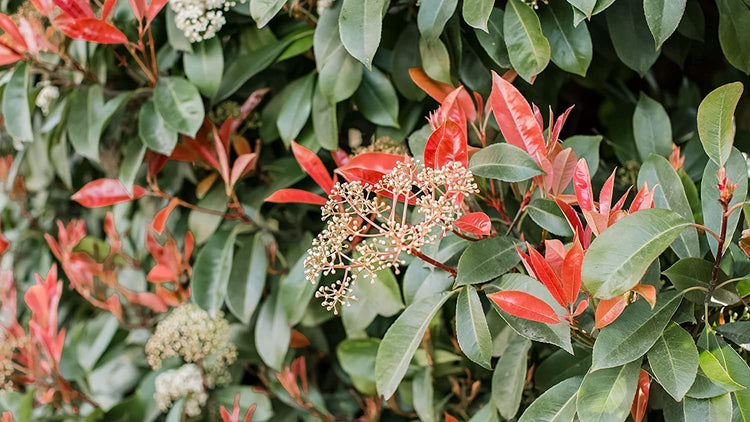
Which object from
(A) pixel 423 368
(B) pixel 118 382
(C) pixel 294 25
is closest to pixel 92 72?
(C) pixel 294 25

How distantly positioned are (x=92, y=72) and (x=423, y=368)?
705mm

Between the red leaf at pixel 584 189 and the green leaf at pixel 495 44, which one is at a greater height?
the green leaf at pixel 495 44

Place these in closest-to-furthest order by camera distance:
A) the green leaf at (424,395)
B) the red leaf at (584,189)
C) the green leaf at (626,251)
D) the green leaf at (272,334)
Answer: the green leaf at (626,251) < the red leaf at (584,189) < the green leaf at (424,395) < the green leaf at (272,334)

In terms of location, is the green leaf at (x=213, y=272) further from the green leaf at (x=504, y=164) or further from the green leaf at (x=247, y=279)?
the green leaf at (x=504, y=164)

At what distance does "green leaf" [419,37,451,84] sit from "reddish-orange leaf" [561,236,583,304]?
12.5 inches

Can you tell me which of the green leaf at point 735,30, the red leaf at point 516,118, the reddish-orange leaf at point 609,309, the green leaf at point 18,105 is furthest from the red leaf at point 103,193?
the green leaf at point 735,30

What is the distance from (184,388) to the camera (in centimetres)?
107

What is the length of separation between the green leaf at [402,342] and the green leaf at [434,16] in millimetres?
306

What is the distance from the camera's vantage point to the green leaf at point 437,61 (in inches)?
33.1

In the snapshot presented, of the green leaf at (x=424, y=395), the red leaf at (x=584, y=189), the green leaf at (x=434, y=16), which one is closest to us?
the red leaf at (x=584, y=189)

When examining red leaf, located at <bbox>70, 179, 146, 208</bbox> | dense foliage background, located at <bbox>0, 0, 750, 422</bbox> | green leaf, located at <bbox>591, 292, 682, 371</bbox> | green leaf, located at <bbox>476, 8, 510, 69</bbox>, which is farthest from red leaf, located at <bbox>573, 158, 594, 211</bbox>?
red leaf, located at <bbox>70, 179, 146, 208</bbox>

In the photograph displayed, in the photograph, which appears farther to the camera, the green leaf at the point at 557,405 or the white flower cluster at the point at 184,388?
the white flower cluster at the point at 184,388

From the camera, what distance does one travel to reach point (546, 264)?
638 mm

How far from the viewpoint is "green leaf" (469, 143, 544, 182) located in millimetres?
668
